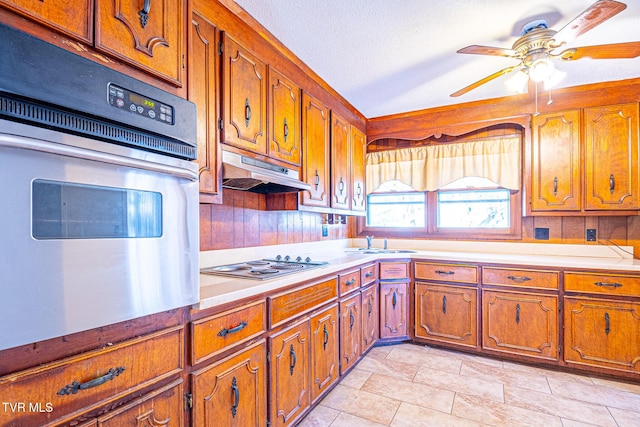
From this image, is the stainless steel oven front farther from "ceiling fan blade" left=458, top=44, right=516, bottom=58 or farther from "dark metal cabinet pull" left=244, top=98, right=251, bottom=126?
"ceiling fan blade" left=458, top=44, right=516, bottom=58

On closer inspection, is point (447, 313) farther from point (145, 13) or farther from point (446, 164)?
point (145, 13)

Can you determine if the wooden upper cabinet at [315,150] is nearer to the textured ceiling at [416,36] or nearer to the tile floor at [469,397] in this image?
the textured ceiling at [416,36]

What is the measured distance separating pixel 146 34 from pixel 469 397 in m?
2.74

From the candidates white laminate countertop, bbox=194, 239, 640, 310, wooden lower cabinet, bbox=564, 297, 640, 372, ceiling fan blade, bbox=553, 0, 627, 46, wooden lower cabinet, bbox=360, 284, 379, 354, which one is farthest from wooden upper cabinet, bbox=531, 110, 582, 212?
wooden lower cabinet, bbox=360, 284, 379, 354

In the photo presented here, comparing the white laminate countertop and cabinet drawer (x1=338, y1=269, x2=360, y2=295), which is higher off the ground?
the white laminate countertop

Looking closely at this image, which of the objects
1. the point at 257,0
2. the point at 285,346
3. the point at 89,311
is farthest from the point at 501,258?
the point at 89,311

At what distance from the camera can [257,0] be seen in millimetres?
1732

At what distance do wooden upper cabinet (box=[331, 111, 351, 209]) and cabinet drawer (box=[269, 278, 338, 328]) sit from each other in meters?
0.95

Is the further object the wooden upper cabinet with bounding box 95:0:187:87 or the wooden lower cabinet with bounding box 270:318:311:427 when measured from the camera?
the wooden lower cabinet with bounding box 270:318:311:427

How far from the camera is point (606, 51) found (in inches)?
72.4

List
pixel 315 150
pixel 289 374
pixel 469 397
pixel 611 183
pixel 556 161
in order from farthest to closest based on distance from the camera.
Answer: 1. pixel 556 161
2. pixel 611 183
3. pixel 315 150
4. pixel 469 397
5. pixel 289 374

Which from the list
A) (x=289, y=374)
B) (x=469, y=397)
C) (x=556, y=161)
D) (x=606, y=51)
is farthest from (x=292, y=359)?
(x=556, y=161)

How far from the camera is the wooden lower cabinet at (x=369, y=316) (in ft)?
8.84

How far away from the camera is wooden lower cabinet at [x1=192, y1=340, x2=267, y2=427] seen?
1.20 m
